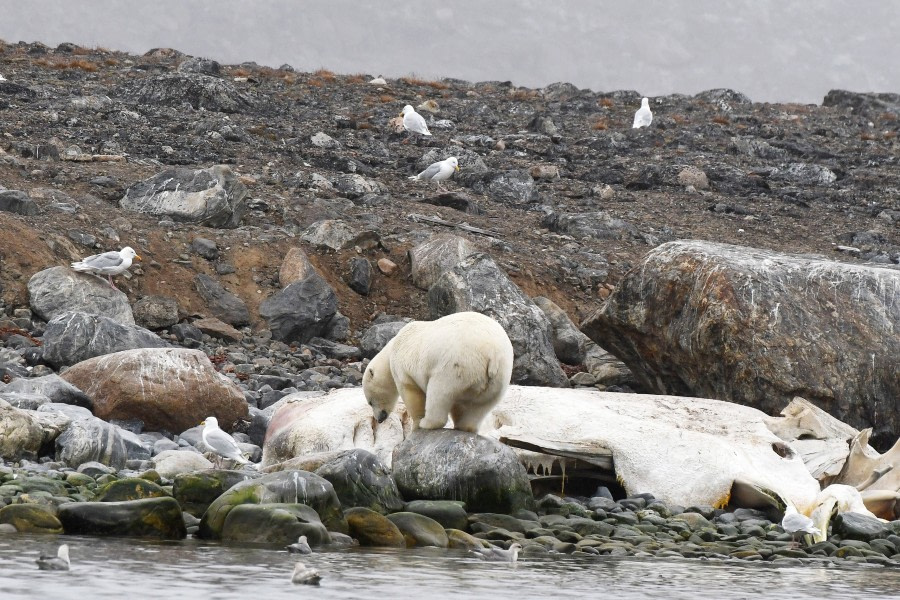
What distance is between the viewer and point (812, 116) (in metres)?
47.2

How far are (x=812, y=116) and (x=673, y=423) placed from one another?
129 ft

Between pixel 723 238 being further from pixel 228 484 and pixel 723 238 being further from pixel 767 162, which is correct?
pixel 228 484

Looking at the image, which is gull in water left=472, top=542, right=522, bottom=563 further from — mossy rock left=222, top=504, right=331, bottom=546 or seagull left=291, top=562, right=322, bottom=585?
seagull left=291, top=562, right=322, bottom=585

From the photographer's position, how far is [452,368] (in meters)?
8.96

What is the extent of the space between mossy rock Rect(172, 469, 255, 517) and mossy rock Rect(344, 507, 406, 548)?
0.98m

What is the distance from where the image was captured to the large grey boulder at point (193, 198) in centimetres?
2144

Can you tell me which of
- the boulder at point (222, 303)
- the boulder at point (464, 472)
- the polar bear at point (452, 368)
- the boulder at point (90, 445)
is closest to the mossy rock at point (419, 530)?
the boulder at point (464, 472)

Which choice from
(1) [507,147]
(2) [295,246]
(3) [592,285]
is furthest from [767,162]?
(2) [295,246]

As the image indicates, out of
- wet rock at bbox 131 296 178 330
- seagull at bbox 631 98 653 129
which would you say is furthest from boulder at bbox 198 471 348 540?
seagull at bbox 631 98 653 129

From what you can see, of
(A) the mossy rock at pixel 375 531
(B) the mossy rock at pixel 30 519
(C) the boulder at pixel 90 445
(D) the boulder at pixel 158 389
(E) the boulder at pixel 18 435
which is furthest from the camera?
(D) the boulder at pixel 158 389

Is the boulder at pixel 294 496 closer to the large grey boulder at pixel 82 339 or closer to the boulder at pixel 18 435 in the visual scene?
the boulder at pixel 18 435

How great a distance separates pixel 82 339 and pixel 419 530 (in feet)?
26.6

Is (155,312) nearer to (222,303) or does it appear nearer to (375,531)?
(222,303)

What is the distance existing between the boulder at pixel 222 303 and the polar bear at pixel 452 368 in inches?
370
